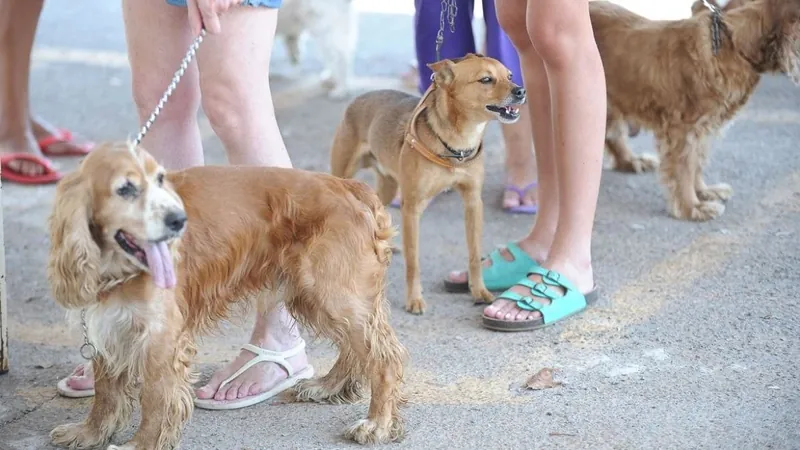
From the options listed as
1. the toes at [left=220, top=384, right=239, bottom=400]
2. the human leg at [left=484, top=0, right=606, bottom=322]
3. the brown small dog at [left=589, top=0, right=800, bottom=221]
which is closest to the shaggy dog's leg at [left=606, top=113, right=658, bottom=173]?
the brown small dog at [left=589, top=0, right=800, bottom=221]

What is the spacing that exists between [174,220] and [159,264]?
0.14 metres

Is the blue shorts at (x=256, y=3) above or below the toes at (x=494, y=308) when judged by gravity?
above

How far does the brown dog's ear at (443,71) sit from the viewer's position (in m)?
4.25

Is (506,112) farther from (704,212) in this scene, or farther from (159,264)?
(159,264)

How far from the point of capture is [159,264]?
2.66 meters

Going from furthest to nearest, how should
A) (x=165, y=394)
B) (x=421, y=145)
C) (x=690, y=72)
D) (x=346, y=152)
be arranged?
(x=690, y=72), (x=346, y=152), (x=421, y=145), (x=165, y=394)

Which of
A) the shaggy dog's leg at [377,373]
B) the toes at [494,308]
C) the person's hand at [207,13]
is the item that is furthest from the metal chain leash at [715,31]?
the person's hand at [207,13]

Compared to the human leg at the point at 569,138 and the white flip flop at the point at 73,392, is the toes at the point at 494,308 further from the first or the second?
the white flip flop at the point at 73,392

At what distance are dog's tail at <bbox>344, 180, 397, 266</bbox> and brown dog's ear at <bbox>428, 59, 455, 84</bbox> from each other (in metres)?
1.25

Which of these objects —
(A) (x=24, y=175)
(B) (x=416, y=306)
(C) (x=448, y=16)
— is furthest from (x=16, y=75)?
(B) (x=416, y=306)

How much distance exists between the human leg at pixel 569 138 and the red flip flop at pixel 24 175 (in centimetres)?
297

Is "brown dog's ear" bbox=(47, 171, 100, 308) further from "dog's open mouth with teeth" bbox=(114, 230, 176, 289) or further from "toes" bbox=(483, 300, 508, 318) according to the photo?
"toes" bbox=(483, 300, 508, 318)

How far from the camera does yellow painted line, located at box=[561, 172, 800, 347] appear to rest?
3.88 metres

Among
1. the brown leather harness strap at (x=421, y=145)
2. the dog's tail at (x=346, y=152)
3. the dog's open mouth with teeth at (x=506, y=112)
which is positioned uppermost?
the dog's open mouth with teeth at (x=506, y=112)
